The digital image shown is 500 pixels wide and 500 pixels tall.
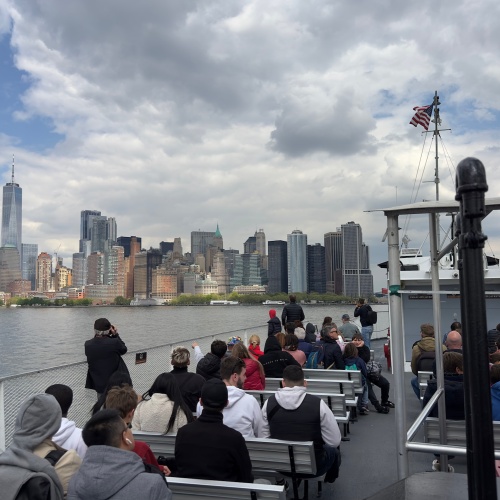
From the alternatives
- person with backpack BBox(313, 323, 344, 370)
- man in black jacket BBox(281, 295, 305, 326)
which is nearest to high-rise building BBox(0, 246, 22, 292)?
man in black jacket BBox(281, 295, 305, 326)

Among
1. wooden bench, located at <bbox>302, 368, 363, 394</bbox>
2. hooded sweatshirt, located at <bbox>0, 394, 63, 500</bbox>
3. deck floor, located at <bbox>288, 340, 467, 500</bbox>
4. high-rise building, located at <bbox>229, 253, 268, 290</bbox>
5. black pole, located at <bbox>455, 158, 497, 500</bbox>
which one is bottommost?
deck floor, located at <bbox>288, 340, 467, 500</bbox>

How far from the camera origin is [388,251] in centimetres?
303

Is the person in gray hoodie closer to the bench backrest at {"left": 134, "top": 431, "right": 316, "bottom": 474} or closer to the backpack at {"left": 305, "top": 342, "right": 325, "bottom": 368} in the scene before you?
the bench backrest at {"left": 134, "top": 431, "right": 316, "bottom": 474}

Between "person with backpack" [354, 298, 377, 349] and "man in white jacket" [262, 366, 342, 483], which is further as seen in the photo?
"person with backpack" [354, 298, 377, 349]

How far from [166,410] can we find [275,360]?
9.42 ft

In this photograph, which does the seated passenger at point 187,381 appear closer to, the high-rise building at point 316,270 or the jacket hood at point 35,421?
the jacket hood at point 35,421

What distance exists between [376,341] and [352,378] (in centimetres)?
1190

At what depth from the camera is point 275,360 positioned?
22.0 ft

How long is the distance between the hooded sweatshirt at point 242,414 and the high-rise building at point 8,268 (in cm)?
13214

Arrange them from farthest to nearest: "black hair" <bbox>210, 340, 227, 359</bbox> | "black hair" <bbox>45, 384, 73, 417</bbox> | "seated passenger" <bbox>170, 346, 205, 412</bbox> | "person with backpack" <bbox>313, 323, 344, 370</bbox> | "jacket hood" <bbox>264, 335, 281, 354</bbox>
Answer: "person with backpack" <bbox>313, 323, 344, 370</bbox>, "jacket hood" <bbox>264, 335, 281, 354</bbox>, "black hair" <bbox>210, 340, 227, 359</bbox>, "seated passenger" <bbox>170, 346, 205, 412</bbox>, "black hair" <bbox>45, 384, 73, 417</bbox>

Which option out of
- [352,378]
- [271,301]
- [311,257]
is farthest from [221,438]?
[311,257]

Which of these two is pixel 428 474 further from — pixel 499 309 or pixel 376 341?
pixel 376 341

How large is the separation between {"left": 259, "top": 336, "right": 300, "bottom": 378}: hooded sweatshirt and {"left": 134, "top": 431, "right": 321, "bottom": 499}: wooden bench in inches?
108

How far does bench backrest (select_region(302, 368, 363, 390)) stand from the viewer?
6.91m
